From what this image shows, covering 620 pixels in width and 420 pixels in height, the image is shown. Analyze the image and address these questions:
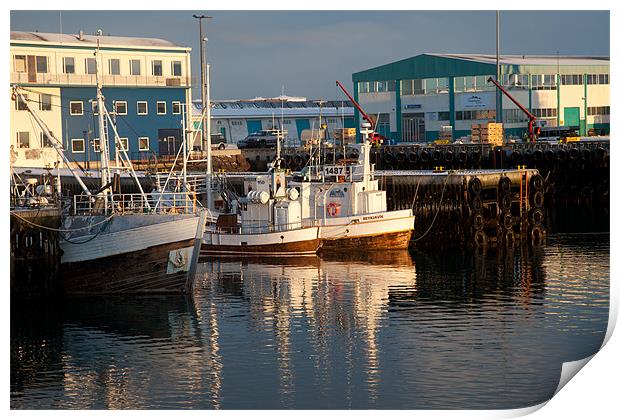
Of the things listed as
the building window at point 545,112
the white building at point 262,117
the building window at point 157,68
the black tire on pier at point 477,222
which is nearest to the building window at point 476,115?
the building window at point 545,112

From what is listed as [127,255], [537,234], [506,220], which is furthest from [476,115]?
[127,255]

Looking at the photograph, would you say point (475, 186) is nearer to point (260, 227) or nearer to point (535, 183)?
point (535, 183)

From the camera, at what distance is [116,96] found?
49.8 meters

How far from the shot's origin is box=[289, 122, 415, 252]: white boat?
35.3m

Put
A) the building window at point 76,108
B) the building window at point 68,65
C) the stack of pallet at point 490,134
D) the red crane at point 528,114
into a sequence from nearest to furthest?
1. the building window at point 68,65
2. the building window at point 76,108
3. the stack of pallet at point 490,134
4. the red crane at point 528,114

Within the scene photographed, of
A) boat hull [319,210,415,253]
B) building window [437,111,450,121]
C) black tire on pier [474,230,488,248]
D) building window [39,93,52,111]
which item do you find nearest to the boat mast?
boat hull [319,210,415,253]

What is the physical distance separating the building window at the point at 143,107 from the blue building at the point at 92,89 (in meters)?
0.04

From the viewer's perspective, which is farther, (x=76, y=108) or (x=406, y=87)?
(x=406, y=87)

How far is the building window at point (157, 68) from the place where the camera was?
51.4 metres

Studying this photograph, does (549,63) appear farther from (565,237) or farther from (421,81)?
(565,237)

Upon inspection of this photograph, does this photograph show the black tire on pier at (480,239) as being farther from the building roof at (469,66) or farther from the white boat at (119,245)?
the building roof at (469,66)

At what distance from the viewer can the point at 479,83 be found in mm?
65250

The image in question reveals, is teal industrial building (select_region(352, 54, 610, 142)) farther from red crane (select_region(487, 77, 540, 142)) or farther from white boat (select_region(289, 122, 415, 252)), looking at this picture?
white boat (select_region(289, 122, 415, 252))

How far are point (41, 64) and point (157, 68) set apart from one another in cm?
560
